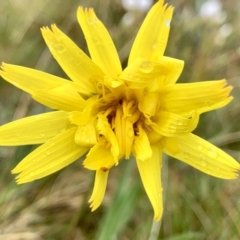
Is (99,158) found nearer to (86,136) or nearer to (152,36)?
(86,136)

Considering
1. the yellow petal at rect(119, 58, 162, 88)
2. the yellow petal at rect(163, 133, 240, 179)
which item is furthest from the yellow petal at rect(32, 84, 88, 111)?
the yellow petal at rect(163, 133, 240, 179)

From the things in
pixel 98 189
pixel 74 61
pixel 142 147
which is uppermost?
pixel 74 61

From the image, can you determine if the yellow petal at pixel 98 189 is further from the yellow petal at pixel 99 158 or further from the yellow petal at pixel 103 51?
the yellow petal at pixel 103 51

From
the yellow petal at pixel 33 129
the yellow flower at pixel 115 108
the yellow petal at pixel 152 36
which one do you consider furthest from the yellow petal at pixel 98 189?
the yellow petal at pixel 152 36

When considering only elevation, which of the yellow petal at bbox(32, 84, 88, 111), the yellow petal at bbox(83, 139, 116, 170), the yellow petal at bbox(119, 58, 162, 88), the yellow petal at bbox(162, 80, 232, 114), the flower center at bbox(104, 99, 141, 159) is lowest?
the yellow petal at bbox(83, 139, 116, 170)

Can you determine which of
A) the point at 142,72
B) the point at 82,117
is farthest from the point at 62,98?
the point at 142,72

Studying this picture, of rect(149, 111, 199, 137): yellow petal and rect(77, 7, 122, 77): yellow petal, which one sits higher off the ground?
rect(77, 7, 122, 77): yellow petal

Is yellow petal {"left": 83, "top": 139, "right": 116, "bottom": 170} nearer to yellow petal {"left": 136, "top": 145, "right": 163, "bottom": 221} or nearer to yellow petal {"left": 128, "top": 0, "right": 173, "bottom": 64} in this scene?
yellow petal {"left": 136, "top": 145, "right": 163, "bottom": 221}
